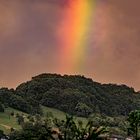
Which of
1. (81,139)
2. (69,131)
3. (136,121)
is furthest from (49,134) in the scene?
(136,121)

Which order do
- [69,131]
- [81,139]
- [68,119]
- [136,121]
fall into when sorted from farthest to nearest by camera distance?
[136,121]
[69,131]
[68,119]
[81,139]

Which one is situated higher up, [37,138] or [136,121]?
[136,121]

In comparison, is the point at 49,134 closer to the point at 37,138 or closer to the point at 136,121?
the point at 37,138

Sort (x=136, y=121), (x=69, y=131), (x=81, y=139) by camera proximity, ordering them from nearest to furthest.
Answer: (x=81, y=139), (x=69, y=131), (x=136, y=121)

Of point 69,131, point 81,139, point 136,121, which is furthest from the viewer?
point 136,121

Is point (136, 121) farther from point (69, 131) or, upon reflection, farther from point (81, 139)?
point (81, 139)

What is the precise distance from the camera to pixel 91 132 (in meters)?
77.7

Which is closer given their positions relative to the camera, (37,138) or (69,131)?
(37,138)

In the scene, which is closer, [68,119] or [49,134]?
[49,134]

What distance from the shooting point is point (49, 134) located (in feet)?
247

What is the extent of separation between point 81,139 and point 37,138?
310 inches

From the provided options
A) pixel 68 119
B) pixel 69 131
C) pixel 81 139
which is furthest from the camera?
pixel 69 131

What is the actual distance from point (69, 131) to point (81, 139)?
13.7 m

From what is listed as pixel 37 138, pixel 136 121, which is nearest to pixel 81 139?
pixel 37 138
